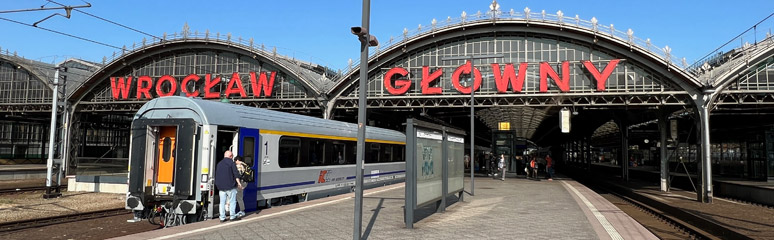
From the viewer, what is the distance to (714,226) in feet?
44.1

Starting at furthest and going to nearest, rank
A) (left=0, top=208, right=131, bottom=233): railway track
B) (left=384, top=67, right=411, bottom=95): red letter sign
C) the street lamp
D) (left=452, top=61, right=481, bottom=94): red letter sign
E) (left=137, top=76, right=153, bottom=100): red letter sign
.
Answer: (left=137, top=76, right=153, bottom=100): red letter sign → (left=384, top=67, right=411, bottom=95): red letter sign → (left=452, top=61, right=481, bottom=94): red letter sign → (left=0, top=208, right=131, bottom=233): railway track → the street lamp

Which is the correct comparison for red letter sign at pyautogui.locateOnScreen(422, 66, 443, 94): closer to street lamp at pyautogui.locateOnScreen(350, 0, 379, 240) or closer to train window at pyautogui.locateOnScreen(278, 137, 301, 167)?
train window at pyautogui.locateOnScreen(278, 137, 301, 167)

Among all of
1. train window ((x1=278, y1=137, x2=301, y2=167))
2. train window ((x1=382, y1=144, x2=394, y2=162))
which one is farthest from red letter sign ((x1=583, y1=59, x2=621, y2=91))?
train window ((x1=278, y1=137, x2=301, y2=167))

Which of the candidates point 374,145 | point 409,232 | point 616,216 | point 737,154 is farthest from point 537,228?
point 737,154

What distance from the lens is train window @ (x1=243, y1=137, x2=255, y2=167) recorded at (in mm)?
11703

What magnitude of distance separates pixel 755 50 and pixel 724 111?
814cm

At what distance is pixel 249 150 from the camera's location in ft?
38.9

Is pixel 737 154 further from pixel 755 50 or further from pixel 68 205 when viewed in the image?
pixel 68 205

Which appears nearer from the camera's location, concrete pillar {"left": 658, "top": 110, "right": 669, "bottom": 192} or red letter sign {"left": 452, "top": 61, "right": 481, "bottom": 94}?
concrete pillar {"left": 658, "top": 110, "right": 669, "bottom": 192}

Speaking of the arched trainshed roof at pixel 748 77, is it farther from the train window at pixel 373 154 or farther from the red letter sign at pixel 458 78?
the train window at pixel 373 154

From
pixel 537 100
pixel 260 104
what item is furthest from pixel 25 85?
pixel 537 100

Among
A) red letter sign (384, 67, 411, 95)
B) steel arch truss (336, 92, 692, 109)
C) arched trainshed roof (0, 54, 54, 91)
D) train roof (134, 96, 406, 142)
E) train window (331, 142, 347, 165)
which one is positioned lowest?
train window (331, 142, 347, 165)

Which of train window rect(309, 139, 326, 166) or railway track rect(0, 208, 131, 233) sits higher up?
train window rect(309, 139, 326, 166)

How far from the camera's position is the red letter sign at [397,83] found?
2785 centimetres
